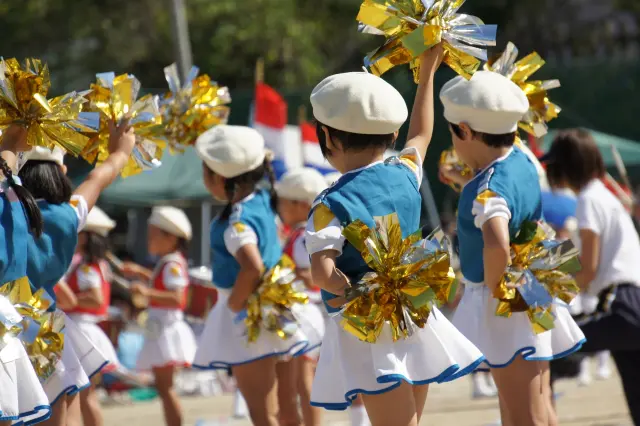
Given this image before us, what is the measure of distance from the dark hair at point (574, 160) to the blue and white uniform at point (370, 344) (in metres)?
2.06

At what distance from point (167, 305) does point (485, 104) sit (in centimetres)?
352

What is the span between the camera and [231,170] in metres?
5.91

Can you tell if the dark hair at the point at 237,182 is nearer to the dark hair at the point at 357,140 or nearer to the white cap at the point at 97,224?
the white cap at the point at 97,224

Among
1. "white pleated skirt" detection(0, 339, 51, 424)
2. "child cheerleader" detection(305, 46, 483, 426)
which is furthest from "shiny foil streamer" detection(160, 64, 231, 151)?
"white pleated skirt" detection(0, 339, 51, 424)

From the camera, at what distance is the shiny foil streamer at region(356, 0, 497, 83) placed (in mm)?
4031

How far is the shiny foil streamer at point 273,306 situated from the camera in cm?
580

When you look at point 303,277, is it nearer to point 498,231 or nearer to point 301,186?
point 301,186

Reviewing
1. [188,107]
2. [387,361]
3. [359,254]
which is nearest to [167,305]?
[188,107]

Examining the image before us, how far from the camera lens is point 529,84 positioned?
17.6ft

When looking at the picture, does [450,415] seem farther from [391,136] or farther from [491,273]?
[391,136]

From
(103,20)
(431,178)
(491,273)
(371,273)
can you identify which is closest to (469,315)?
(491,273)

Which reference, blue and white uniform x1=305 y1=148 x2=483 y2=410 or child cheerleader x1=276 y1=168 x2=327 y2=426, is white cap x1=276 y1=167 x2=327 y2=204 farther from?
blue and white uniform x1=305 y1=148 x2=483 y2=410

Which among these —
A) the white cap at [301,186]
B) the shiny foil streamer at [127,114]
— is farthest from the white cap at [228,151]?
the white cap at [301,186]

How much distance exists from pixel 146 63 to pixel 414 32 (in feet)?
67.2
